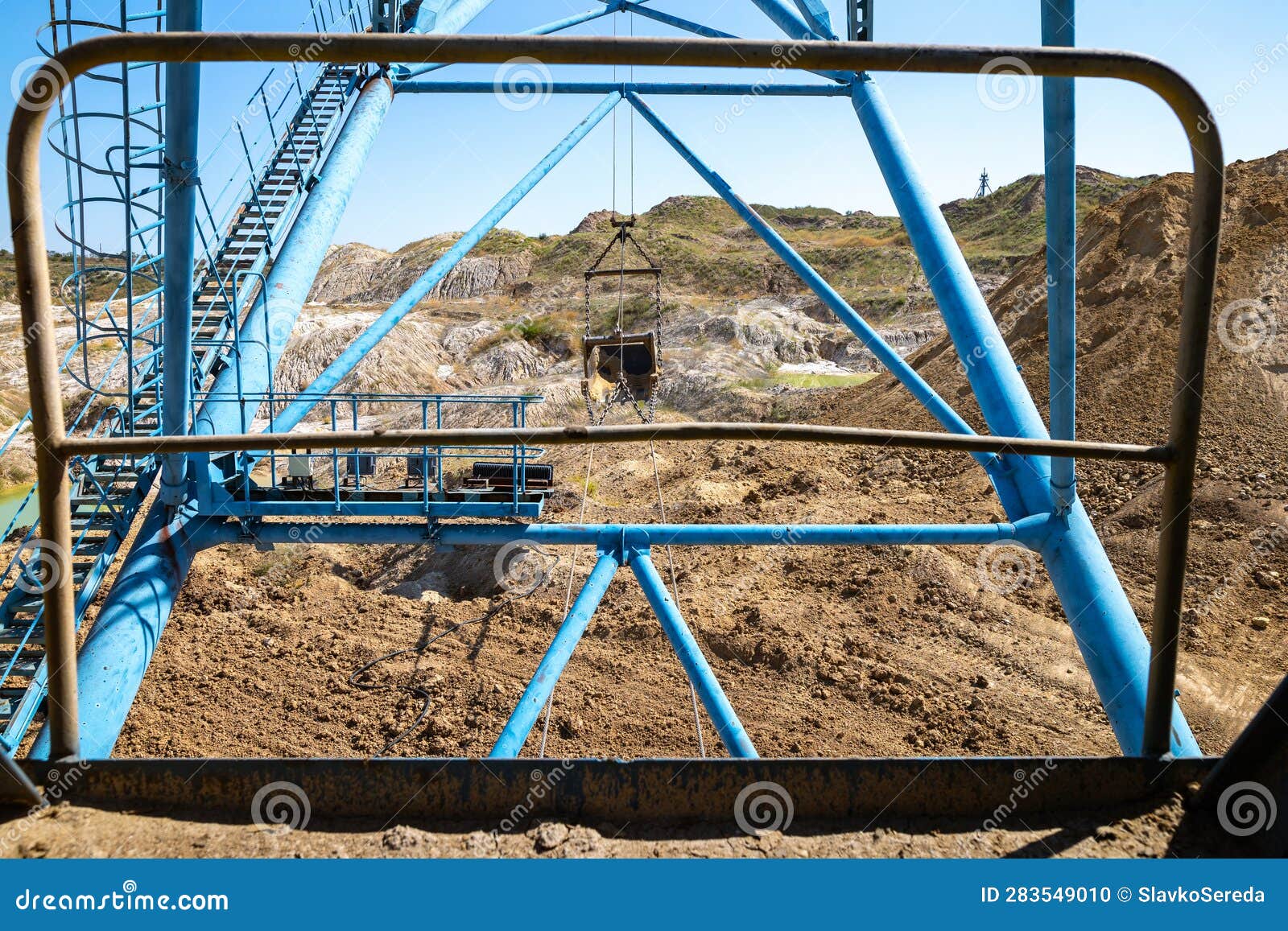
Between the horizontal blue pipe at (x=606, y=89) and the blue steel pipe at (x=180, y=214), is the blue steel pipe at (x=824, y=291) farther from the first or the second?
the blue steel pipe at (x=180, y=214)

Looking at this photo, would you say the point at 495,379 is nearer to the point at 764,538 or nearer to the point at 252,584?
the point at 252,584

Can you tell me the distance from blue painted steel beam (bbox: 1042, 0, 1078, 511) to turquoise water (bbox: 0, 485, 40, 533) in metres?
19.3

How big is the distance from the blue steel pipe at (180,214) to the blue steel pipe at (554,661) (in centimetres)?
227

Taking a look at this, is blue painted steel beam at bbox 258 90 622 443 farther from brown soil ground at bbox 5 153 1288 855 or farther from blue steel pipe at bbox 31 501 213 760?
brown soil ground at bbox 5 153 1288 855

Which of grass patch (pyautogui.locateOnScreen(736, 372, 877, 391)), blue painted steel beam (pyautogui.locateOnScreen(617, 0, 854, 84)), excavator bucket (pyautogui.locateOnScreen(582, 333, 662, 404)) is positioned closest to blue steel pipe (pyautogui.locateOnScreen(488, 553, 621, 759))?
blue painted steel beam (pyautogui.locateOnScreen(617, 0, 854, 84))

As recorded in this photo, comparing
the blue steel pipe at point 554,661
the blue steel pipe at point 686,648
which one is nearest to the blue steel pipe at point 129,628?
the blue steel pipe at point 554,661

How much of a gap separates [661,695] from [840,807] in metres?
6.67

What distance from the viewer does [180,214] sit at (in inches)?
171

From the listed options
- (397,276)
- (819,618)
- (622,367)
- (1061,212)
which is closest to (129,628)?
(1061,212)

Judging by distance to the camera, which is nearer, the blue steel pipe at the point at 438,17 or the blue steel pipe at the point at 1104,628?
the blue steel pipe at the point at 1104,628

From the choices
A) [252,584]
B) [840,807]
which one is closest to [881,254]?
[252,584]

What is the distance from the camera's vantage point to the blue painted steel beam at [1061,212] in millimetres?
4137

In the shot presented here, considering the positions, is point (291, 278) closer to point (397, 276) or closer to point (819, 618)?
point (819, 618)

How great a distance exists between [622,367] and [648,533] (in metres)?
9.41
